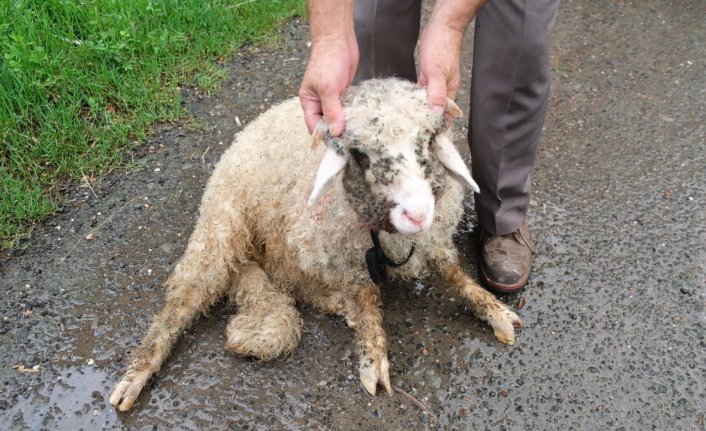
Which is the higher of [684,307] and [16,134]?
[16,134]

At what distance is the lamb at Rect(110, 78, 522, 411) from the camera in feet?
7.11

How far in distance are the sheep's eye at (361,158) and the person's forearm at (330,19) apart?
0.51m

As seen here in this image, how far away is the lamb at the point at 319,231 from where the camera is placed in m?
2.17

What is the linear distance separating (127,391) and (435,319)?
1.42 meters

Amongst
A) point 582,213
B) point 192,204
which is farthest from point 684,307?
point 192,204

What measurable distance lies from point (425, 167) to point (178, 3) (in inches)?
123

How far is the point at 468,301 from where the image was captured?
9.52 ft

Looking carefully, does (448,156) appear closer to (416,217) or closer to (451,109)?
(451,109)

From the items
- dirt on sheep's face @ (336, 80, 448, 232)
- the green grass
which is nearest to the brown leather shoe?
dirt on sheep's face @ (336, 80, 448, 232)

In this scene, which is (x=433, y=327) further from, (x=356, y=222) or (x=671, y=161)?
(x=671, y=161)

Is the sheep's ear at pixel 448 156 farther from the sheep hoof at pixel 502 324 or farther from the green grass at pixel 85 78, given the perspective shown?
the green grass at pixel 85 78

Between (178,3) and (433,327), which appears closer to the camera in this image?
(433,327)

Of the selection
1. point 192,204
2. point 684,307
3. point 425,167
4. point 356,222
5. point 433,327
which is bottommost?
point 684,307

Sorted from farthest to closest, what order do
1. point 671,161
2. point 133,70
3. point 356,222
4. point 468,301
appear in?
point 133,70 < point 671,161 < point 468,301 < point 356,222
